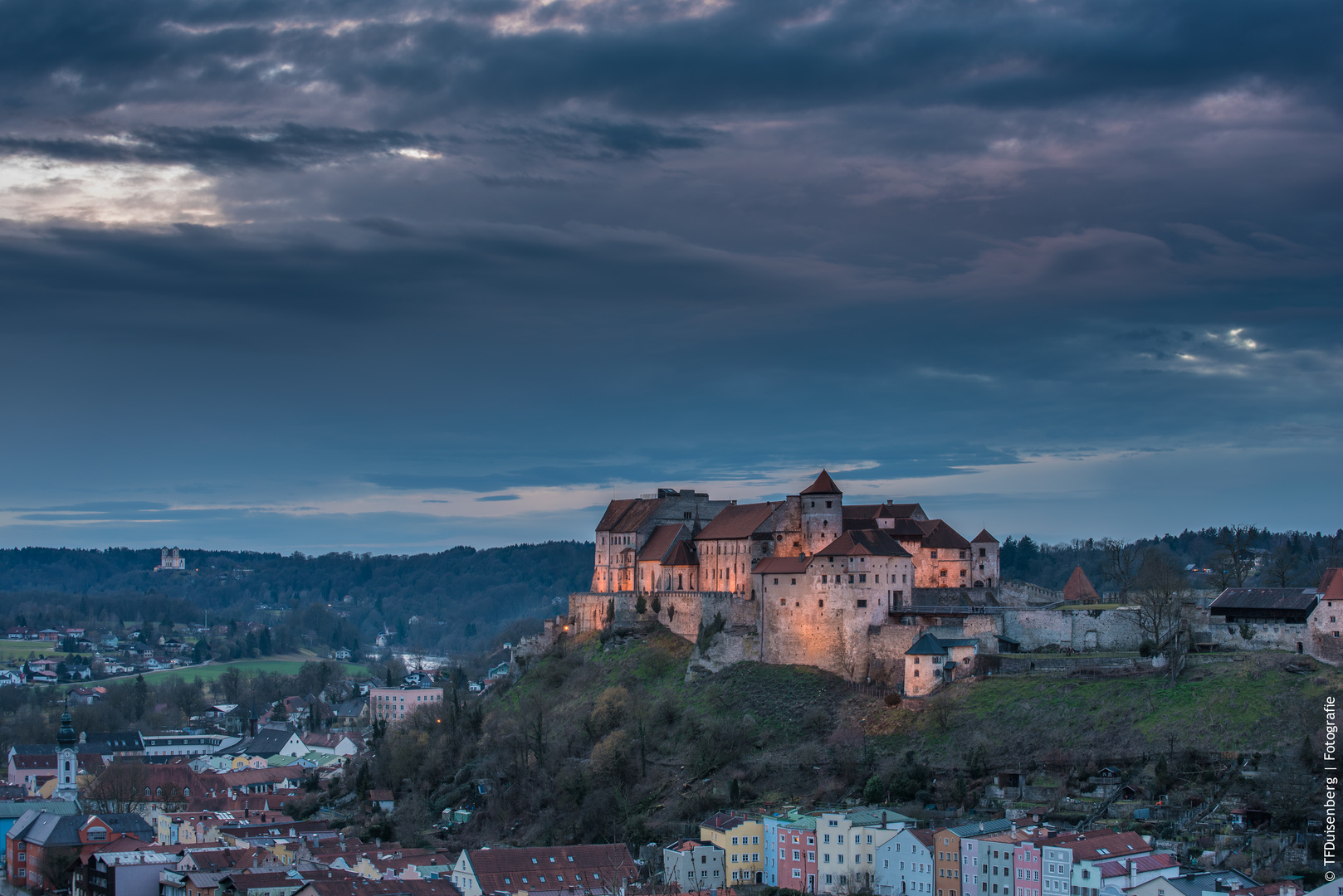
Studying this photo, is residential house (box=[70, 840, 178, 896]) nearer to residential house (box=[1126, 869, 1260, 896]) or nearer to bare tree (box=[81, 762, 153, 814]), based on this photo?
bare tree (box=[81, 762, 153, 814])

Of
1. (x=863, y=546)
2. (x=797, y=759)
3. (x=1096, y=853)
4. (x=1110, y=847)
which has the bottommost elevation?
(x=1096, y=853)

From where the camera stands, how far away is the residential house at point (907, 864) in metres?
78.9

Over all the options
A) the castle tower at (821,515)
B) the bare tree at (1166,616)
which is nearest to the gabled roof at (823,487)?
the castle tower at (821,515)

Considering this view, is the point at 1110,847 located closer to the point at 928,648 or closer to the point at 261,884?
the point at 928,648

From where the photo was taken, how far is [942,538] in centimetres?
10394

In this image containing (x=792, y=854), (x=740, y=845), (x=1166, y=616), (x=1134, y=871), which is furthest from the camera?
(x=1166, y=616)

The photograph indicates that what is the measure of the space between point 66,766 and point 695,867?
269ft

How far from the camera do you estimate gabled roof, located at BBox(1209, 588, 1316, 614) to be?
85.2m

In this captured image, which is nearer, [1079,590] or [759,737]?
[759,737]

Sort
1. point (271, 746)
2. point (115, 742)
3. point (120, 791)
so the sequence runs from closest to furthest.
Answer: point (120, 791), point (271, 746), point (115, 742)

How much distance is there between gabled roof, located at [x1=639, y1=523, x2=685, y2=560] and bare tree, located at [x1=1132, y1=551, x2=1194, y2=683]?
116 ft

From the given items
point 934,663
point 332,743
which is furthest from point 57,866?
point 332,743

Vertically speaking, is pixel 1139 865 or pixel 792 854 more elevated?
pixel 1139 865

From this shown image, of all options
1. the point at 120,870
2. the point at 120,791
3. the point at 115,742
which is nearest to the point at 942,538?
the point at 120,870
